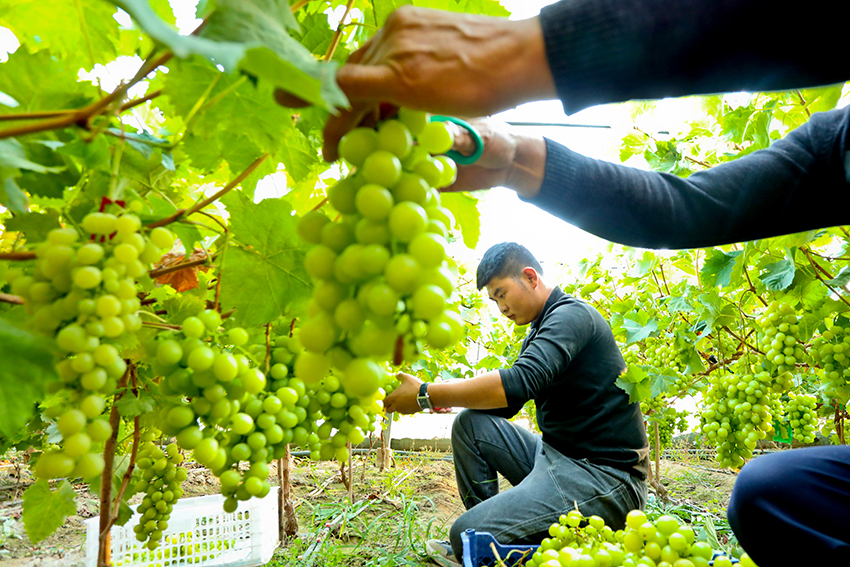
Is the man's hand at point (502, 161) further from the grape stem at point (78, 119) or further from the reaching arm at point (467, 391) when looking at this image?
the reaching arm at point (467, 391)

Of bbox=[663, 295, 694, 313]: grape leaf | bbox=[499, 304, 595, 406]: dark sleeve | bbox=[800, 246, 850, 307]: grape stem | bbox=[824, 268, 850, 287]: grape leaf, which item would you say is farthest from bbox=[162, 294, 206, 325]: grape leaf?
bbox=[663, 295, 694, 313]: grape leaf

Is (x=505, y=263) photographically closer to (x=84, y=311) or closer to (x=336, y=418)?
(x=336, y=418)

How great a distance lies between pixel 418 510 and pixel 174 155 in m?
3.11

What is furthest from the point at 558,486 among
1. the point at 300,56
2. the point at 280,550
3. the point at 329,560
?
the point at 300,56

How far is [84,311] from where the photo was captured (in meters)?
0.53

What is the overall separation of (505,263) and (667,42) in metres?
2.35

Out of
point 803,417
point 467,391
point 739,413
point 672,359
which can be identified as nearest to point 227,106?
point 467,391

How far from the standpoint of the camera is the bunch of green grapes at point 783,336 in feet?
6.79

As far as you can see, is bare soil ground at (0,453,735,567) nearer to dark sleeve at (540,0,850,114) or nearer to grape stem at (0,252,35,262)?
grape stem at (0,252,35,262)

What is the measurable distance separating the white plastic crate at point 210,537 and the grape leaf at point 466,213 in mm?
1704

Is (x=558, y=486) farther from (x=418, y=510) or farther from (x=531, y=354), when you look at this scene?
(x=418, y=510)

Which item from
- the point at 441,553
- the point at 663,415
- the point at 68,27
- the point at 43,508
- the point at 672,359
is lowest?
the point at 441,553

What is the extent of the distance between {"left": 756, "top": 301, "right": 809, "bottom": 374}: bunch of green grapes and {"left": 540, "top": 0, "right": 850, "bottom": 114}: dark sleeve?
1.75 meters

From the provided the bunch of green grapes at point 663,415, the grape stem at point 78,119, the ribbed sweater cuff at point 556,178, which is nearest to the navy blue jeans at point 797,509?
the ribbed sweater cuff at point 556,178
